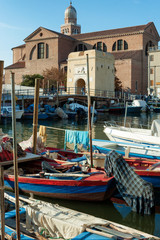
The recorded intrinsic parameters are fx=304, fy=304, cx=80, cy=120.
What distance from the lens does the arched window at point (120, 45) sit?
60.2 metres

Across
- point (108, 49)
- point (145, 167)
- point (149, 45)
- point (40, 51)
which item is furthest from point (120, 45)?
point (145, 167)

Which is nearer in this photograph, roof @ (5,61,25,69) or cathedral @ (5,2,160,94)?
cathedral @ (5,2,160,94)

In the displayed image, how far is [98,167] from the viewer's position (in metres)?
10.8

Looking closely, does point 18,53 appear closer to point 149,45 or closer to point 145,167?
point 149,45

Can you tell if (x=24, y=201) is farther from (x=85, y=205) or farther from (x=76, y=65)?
(x=76, y=65)

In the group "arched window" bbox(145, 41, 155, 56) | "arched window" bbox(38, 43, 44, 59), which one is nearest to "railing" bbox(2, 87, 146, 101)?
"arched window" bbox(145, 41, 155, 56)

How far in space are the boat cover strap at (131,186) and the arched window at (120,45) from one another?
54248 mm

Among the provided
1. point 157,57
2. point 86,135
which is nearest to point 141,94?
point 157,57

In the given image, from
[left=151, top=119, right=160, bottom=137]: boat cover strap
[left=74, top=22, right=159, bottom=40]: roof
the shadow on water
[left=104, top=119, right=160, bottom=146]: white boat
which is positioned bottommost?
the shadow on water

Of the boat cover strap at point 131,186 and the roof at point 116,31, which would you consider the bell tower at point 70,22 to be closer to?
the roof at point 116,31

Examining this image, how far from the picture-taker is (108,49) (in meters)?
61.8

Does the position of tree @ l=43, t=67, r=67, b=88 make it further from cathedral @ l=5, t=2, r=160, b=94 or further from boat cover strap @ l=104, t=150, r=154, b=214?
boat cover strap @ l=104, t=150, r=154, b=214

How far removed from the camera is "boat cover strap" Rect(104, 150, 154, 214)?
823 centimetres

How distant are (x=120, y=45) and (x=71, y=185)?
182 feet
